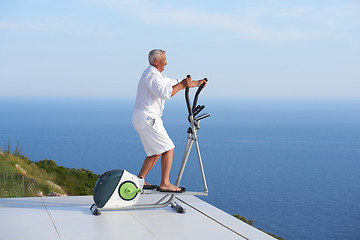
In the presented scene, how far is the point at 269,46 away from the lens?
84.9 m

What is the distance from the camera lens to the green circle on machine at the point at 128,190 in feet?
13.2

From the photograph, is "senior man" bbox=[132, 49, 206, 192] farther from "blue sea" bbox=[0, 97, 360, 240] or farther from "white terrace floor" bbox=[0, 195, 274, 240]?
"blue sea" bbox=[0, 97, 360, 240]

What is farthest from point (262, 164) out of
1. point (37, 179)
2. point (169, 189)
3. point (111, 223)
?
point (111, 223)

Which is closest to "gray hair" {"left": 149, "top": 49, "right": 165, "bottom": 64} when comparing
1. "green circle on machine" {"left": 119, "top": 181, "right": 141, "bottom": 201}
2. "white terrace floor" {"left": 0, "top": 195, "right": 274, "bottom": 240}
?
"green circle on machine" {"left": 119, "top": 181, "right": 141, "bottom": 201}

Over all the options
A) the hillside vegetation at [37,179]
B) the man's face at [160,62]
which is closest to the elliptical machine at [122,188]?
the man's face at [160,62]

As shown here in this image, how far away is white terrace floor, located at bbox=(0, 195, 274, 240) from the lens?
11.4 ft

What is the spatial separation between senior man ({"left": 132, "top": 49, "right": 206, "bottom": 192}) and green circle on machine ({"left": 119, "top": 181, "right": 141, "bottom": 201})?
0.73 ft

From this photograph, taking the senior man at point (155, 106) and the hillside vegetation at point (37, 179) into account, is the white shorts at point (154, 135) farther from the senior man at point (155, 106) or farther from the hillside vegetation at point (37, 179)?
the hillside vegetation at point (37, 179)

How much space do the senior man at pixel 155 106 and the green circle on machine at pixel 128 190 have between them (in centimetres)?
22

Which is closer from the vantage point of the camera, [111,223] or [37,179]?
[111,223]

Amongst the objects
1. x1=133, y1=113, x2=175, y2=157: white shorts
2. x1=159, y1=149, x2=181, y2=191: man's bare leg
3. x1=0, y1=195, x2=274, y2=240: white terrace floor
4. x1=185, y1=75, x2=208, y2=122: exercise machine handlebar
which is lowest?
x1=0, y1=195, x2=274, y2=240: white terrace floor

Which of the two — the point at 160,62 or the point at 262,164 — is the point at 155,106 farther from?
the point at 262,164

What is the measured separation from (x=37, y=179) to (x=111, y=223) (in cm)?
310

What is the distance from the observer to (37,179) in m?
6.55
